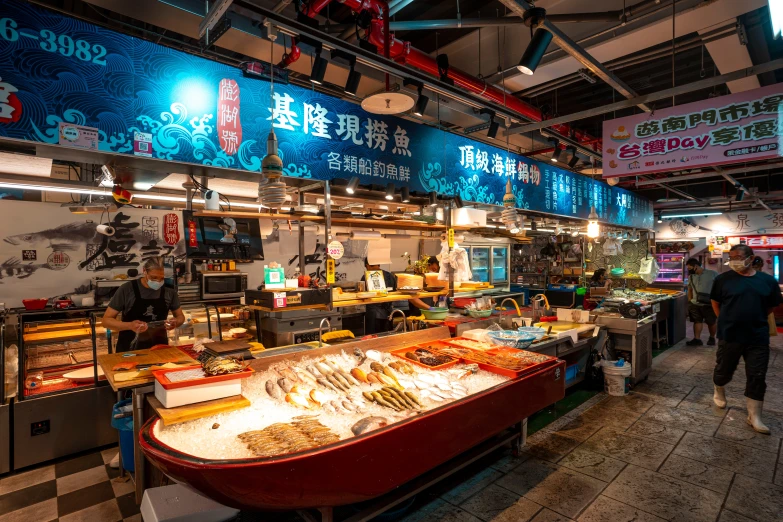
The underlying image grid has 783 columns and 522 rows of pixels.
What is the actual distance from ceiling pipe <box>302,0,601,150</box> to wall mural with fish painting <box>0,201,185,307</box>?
5.60 meters

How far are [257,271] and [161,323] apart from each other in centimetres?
470

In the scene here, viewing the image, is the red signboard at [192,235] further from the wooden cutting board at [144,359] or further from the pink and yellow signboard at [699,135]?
the pink and yellow signboard at [699,135]

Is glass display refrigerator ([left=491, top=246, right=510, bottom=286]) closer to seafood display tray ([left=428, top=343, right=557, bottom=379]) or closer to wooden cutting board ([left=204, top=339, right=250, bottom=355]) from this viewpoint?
seafood display tray ([left=428, top=343, right=557, bottom=379])

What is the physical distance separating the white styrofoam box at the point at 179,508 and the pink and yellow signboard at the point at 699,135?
6.17 metres

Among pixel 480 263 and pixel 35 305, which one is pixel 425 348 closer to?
pixel 35 305

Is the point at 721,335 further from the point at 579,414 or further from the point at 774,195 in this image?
the point at 774,195

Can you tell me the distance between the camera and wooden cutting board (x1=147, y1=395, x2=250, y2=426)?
2225mm

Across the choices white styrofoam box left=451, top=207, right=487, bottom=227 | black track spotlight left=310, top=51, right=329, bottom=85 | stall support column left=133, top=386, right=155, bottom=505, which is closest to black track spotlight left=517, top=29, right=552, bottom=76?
black track spotlight left=310, top=51, right=329, bottom=85

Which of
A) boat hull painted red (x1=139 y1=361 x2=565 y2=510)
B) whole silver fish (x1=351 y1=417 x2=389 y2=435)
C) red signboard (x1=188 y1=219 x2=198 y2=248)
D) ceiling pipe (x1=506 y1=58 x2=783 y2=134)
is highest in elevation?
ceiling pipe (x1=506 y1=58 x2=783 y2=134)

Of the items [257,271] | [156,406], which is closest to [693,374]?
[156,406]

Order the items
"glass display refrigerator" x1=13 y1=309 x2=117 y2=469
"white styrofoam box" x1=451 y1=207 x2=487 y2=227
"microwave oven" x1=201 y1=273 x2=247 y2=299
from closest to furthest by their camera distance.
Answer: "glass display refrigerator" x1=13 y1=309 x2=117 y2=469 → "microwave oven" x1=201 y1=273 x2=247 y2=299 → "white styrofoam box" x1=451 y1=207 x2=487 y2=227

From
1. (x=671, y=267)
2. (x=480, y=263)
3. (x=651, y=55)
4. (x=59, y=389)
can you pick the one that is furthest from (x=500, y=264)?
(x=59, y=389)

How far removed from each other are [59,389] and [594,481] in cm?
531

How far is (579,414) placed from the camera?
503 cm
